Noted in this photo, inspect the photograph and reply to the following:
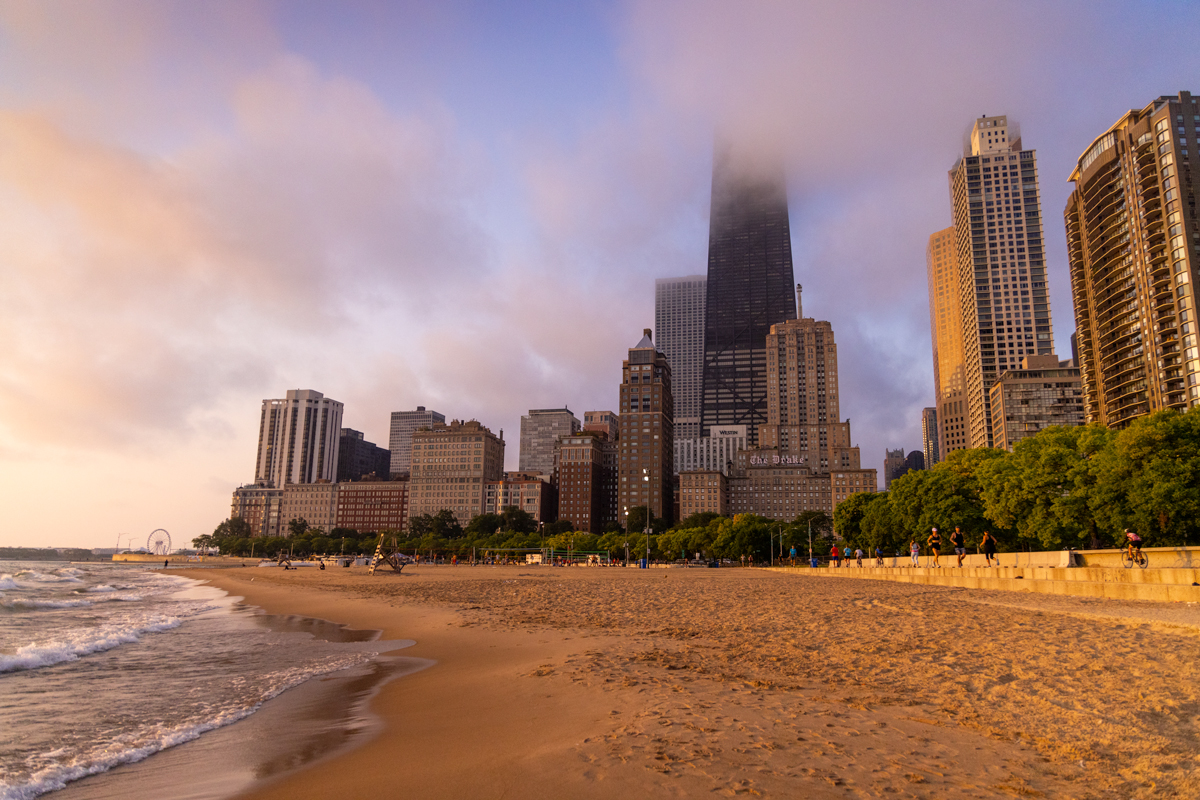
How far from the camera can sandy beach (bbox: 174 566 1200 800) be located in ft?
21.8

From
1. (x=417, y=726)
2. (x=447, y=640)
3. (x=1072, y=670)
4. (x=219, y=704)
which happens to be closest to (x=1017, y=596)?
(x=1072, y=670)

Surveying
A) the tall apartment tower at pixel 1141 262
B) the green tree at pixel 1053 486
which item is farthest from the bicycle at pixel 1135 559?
the tall apartment tower at pixel 1141 262

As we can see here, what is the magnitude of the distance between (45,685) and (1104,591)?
32.7 m

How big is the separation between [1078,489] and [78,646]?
183ft

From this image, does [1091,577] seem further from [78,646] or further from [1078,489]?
[78,646]

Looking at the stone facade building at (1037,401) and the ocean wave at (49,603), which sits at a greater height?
the stone facade building at (1037,401)

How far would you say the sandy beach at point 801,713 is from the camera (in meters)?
6.64

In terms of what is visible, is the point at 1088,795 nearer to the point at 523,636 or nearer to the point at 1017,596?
the point at 523,636

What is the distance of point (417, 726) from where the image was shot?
9742mm

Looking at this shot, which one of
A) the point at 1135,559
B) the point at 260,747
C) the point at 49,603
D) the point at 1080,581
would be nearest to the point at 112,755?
the point at 260,747

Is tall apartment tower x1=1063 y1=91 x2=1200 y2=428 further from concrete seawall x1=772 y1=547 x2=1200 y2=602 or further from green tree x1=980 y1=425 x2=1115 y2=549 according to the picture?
concrete seawall x1=772 y1=547 x2=1200 y2=602

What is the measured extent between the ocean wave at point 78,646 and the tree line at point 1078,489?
52.3 m

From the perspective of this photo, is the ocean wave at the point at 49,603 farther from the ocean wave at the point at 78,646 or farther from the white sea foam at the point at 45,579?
the white sea foam at the point at 45,579

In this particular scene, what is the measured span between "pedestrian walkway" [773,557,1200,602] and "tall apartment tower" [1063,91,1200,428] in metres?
89.8
